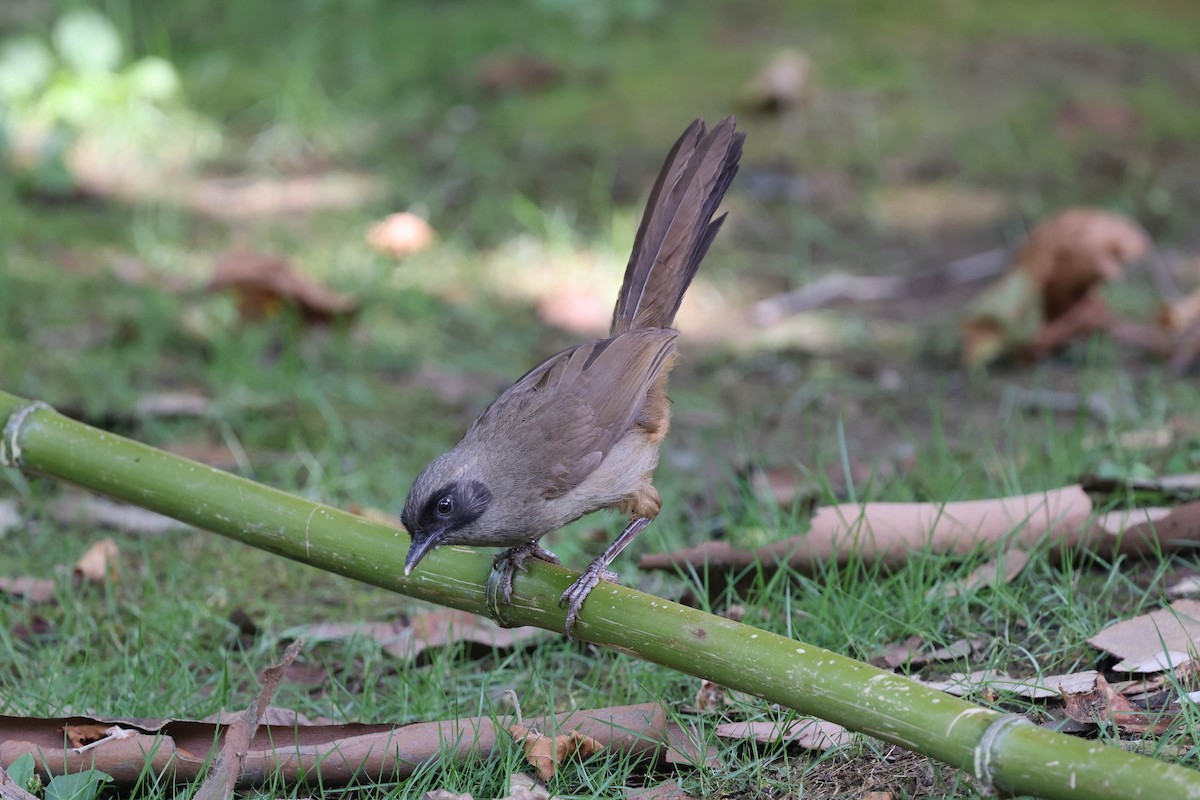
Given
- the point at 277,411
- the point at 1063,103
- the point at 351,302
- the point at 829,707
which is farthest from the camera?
the point at 1063,103

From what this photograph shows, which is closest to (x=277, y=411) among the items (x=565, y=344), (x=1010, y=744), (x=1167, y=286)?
(x=565, y=344)

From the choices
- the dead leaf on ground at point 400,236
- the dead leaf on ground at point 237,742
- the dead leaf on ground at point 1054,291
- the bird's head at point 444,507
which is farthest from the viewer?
the dead leaf on ground at point 400,236

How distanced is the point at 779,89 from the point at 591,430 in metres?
4.27

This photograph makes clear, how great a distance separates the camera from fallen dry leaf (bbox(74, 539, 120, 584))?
3914 mm

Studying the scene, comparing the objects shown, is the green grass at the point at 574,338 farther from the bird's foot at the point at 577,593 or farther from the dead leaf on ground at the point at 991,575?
the bird's foot at the point at 577,593

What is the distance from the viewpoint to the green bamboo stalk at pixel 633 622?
2.20 meters

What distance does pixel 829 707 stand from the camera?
7.84 ft

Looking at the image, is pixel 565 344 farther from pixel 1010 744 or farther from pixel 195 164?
pixel 1010 744

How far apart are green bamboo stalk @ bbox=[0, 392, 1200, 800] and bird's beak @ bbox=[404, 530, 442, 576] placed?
16 mm

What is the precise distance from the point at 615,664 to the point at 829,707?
108cm

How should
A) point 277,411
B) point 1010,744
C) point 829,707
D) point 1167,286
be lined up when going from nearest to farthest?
point 1010,744 < point 829,707 < point 277,411 < point 1167,286

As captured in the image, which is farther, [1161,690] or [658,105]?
[658,105]

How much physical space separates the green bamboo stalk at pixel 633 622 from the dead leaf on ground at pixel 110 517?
1132 mm

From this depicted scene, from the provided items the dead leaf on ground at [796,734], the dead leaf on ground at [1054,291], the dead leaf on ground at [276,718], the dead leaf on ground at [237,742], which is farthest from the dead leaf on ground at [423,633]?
the dead leaf on ground at [1054,291]
